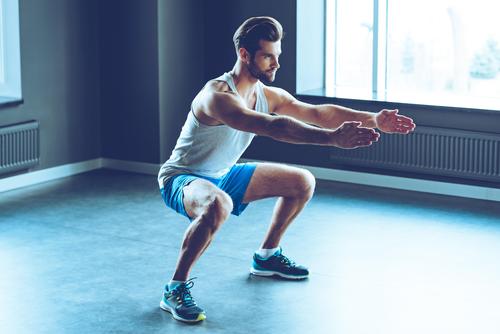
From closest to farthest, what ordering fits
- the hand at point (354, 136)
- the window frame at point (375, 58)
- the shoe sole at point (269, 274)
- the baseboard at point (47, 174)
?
the hand at point (354, 136) < the shoe sole at point (269, 274) < the baseboard at point (47, 174) < the window frame at point (375, 58)

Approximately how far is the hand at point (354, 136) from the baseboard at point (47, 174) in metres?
3.26

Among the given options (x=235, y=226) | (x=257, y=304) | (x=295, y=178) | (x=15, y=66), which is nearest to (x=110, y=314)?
(x=257, y=304)

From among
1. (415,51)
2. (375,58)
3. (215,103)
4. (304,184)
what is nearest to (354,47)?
(375,58)

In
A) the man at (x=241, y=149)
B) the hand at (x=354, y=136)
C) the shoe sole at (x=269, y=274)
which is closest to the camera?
the hand at (x=354, y=136)

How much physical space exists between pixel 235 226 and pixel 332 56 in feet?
6.21

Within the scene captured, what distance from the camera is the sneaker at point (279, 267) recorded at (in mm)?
4613

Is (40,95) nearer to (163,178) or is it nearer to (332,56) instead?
(332,56)

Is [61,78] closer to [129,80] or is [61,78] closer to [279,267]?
[129,80]

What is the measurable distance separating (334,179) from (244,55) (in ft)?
8.51

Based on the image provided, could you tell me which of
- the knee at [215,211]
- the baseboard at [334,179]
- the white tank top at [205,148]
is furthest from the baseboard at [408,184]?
the knee at [215,211]

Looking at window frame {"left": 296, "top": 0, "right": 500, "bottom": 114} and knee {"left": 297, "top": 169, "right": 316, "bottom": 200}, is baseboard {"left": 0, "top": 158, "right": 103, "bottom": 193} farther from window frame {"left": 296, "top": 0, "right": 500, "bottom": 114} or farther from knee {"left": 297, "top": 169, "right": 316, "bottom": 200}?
knee {"left": 297, "top": 169, "right": 316, "bottom": 200}

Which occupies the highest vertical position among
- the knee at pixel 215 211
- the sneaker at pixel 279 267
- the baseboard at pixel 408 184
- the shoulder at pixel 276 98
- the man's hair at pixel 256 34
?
the man's hair at pixel 256 34

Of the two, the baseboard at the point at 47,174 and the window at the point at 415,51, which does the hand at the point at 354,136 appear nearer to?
the window at the point at 415,51

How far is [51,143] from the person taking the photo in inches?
264
